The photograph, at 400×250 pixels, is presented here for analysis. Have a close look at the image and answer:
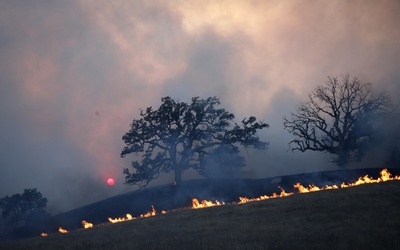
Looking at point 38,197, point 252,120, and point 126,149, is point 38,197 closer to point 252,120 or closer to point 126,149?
point 126,149

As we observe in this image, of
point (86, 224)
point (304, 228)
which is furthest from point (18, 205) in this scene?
point (304, 228)

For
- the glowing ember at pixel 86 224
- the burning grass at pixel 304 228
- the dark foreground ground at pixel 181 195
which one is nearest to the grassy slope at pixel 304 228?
the burning grass at pixel 304 228

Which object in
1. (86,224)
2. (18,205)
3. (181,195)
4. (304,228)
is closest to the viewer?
(304,228)

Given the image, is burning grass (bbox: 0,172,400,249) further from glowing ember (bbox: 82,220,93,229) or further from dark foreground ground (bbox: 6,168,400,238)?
glowing ember (bbox: 82,220,93,229)

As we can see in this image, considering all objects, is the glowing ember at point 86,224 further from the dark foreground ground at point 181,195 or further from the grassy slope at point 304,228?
the grassy slope at point 304,228

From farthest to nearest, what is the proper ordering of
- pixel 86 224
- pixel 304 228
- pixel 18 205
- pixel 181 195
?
pixel 18 205 < pixel 181 195 < pixel 86 224 < pixel 304 228

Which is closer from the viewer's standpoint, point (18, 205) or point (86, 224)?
point (86, 224)

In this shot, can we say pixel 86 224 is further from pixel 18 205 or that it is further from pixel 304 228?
pixel 18 205

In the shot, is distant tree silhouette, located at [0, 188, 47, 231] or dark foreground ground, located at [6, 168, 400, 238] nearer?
dark foreground ground, located at [6, 168, 400, 238]

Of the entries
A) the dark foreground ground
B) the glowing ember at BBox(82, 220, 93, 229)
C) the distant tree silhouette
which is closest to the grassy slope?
the dark foreground ground

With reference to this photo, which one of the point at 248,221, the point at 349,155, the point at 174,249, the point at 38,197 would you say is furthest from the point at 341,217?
the point at 38,197

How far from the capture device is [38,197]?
79812mm

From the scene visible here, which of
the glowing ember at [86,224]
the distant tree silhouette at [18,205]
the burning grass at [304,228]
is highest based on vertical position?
the distant tree silhouette at [18,205]

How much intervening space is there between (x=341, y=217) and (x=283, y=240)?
4.99 meters
